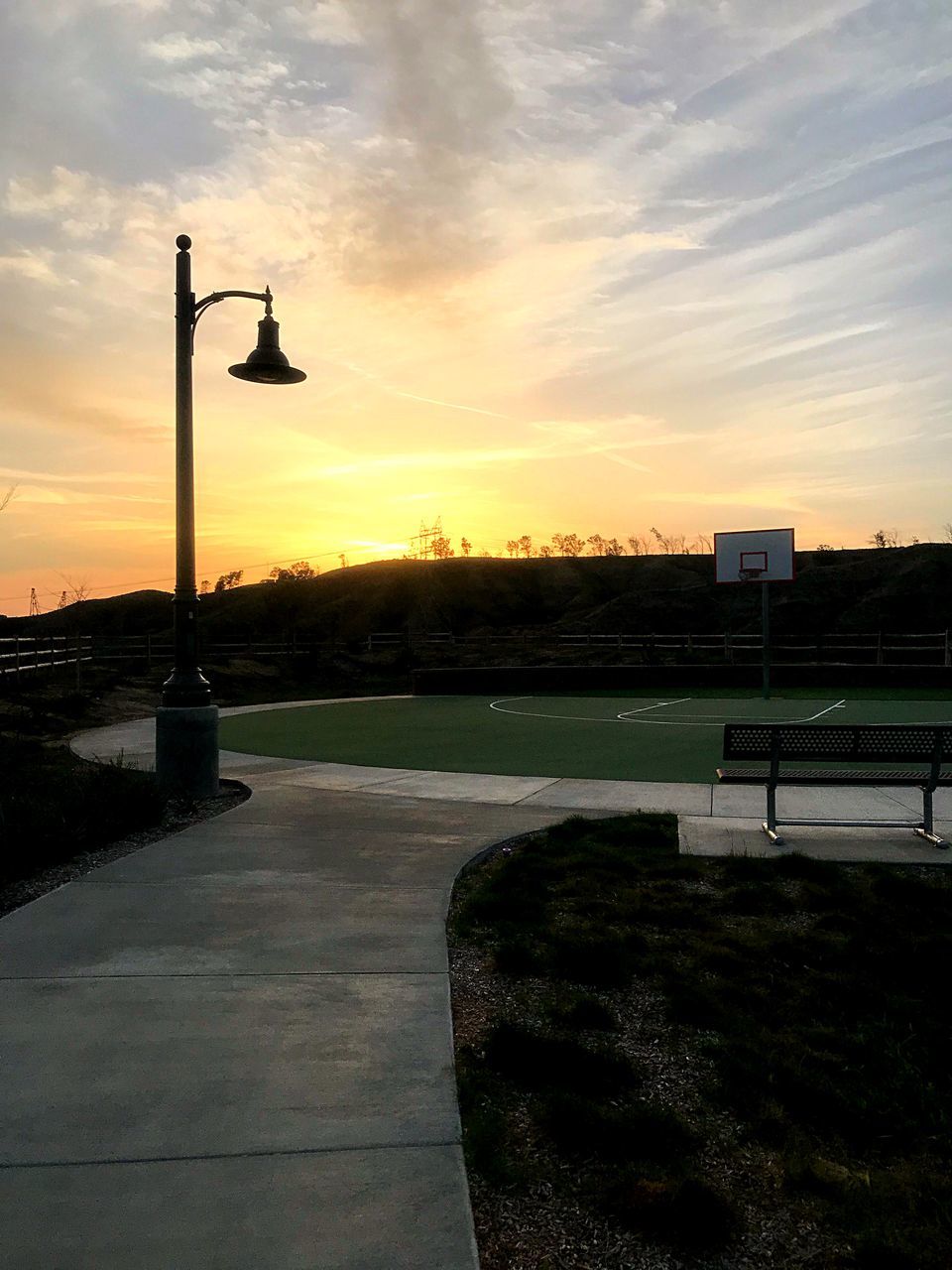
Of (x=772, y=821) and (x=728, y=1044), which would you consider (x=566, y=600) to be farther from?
(x=728, y=1044)

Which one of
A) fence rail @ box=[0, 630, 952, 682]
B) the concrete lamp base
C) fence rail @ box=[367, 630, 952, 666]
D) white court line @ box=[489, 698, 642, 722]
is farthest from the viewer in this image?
fence rail @ box=[367, 630, 952, 666]

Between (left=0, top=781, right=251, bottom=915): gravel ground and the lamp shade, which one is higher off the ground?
the lamp shade

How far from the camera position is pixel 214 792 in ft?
32.7

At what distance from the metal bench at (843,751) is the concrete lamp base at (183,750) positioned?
5069 millimetres

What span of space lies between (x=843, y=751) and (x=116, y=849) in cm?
588

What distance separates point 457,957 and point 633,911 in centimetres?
125

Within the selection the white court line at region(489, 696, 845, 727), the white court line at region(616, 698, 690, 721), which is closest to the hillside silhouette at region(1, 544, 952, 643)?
the white court line at region(616, 698, 690, 721)

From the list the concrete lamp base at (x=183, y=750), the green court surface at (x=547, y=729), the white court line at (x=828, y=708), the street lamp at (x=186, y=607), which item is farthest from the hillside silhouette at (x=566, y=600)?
the concrete lamp base at (x=183, y=750)

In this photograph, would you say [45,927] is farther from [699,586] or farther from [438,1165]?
[699,586]

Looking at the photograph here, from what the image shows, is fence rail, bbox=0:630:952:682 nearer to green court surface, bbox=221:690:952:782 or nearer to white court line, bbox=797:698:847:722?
green court surface, bbox=221:690:952:782

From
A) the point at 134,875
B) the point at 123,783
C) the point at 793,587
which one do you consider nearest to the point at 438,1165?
the point at 134,875

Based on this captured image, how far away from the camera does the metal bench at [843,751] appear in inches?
310

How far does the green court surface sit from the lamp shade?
5.21 metres

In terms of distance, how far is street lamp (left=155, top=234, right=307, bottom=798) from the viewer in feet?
32.0
